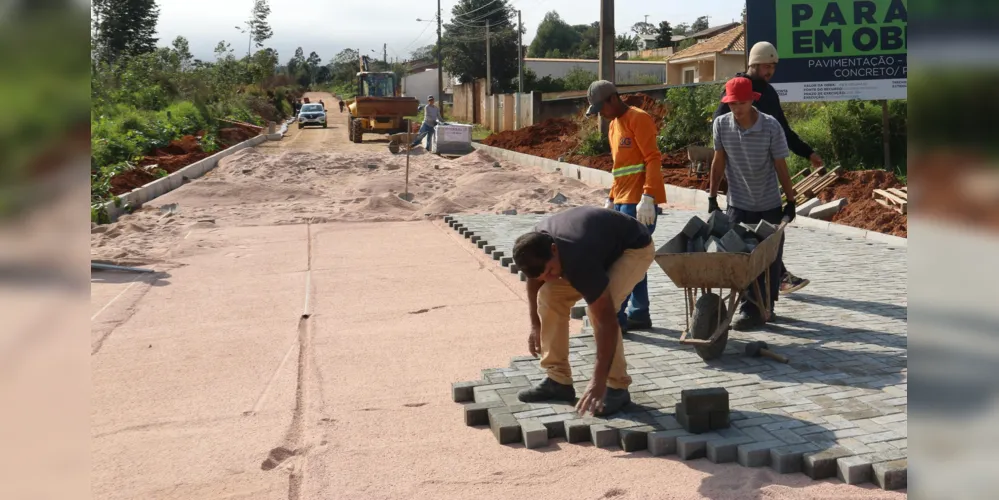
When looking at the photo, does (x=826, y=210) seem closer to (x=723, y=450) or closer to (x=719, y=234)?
(x=719, y=234)

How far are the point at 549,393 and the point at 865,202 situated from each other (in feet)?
27.7

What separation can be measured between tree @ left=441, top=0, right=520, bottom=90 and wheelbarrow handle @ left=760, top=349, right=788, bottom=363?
58076 millimetres

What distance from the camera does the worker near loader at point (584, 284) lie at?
13.9ft

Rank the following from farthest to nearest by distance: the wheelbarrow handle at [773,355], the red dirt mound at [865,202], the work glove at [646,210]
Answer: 1. the red dirt mound at [865,202]
2. the work glove at [646,210]
3. the wheelbarrow handle at [773,355]

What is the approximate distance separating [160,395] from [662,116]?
764 inches

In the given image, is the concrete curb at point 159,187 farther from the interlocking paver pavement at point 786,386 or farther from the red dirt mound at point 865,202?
the red dirt mound at point 865,202

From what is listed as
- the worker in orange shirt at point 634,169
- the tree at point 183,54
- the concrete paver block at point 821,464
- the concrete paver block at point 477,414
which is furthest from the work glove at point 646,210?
the tree at point 183,54

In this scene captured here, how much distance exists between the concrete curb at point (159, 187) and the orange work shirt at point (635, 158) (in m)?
10.3

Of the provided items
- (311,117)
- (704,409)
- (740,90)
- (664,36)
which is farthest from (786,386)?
(664,36)

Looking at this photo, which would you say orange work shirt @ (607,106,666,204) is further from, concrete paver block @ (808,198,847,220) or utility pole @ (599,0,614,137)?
utility pole @ (599,0,614,137)

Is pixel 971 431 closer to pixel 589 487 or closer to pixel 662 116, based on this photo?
pixel 589 487

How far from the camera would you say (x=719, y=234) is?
586 cm

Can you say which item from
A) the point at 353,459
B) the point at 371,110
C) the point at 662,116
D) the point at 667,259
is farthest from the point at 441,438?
the point at 371,110

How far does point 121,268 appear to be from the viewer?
32.2 feet
